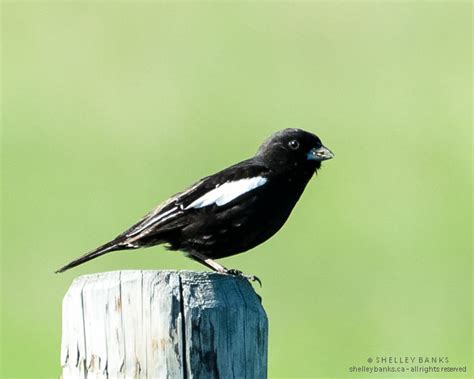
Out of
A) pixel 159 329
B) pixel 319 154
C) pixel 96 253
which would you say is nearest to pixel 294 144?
pixel 319 154

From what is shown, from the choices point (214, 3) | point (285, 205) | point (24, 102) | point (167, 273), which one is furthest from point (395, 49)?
point (167, 273)

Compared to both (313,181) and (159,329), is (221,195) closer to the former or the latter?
(159,329)

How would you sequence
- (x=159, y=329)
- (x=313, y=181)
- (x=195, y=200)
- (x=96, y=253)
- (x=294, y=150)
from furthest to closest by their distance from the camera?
(x=313, y=181)
(x=294, y=150)
(x=195, y=200)
(x=96, y=253)
(x=159, y=329)

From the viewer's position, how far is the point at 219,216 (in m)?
5.74

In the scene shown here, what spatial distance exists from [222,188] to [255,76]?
26.8ft

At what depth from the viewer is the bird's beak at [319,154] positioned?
257 inches

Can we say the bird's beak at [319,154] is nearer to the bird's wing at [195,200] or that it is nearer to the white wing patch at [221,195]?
the bird's wing at [195,200]

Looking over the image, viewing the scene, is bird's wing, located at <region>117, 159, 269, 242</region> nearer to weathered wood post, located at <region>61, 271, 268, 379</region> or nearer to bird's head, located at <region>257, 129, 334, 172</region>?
bird's head, located at <region>257, 129, 334, 172</region>

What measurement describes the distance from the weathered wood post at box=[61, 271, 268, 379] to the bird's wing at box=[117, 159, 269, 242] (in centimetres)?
191

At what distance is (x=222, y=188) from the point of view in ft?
18.8

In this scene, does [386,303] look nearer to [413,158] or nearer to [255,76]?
[413,158]

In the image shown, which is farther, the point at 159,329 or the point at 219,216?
the point at 219,216

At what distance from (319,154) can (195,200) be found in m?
1.12

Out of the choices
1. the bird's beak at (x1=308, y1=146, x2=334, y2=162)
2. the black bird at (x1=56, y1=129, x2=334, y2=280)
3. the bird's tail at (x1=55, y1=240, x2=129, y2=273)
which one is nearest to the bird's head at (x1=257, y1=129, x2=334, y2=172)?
the bird's beak at (x1=308, y1=146, x2=334, y2=162)
